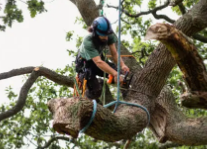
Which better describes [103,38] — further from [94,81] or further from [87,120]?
[87,120]

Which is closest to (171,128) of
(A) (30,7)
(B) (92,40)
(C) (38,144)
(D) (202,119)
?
(D) (202,119)

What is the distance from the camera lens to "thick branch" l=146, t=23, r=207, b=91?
290 centimetres

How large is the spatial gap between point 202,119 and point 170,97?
0.82 metres

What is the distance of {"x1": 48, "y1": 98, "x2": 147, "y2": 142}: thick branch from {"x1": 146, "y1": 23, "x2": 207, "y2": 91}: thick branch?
0.75 m

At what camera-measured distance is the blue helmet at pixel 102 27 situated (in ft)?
11.1

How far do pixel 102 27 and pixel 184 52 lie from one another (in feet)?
2.90

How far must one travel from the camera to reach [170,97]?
4.50 meters

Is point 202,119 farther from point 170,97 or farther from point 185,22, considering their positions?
point 185,22

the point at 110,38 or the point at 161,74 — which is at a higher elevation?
the point at 110,38

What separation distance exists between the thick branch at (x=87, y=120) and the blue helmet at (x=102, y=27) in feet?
2.67

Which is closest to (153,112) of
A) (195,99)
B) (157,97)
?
(157,97)

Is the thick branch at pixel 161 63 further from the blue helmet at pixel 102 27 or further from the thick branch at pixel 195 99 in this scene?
the blue helmet at pixel 102 27

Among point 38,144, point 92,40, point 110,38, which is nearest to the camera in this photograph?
point 92,40

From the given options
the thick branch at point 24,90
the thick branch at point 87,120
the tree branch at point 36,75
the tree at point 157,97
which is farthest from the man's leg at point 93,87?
the thick branch at point 24,90
